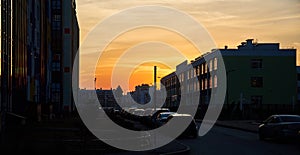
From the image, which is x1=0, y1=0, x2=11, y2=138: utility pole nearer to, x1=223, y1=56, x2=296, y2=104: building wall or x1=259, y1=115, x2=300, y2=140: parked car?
x1=259, y1=115, x2=300, y2=140: parked car

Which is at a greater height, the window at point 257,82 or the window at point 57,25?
the window at point 57,25

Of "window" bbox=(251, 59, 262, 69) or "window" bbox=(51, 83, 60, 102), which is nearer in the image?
"window" bbox=(51, 83, 60, 102)

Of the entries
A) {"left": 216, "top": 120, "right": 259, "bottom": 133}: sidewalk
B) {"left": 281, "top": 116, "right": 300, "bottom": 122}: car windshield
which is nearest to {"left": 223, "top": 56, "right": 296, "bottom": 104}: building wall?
{"left": 216, "top": 120, "right": 259, "bottom": 133}: sidewalk

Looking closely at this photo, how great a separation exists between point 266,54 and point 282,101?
850 cm

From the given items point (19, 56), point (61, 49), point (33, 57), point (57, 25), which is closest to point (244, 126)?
point (19, 56)

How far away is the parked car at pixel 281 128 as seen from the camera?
2566 centimetres

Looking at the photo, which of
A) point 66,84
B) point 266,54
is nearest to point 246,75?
point 266,54

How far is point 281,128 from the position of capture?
26.2 metres

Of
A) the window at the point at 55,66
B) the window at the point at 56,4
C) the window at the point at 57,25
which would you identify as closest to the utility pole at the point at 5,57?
the window at the point at 55,66

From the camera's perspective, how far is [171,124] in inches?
1273

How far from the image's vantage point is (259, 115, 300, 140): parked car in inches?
1010

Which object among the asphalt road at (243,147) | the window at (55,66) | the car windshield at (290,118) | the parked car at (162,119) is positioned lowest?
the asphalt road at (243,147)

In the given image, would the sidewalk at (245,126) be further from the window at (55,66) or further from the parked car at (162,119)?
the window at (55,66)

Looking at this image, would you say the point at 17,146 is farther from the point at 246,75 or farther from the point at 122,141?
the point at 246,75
